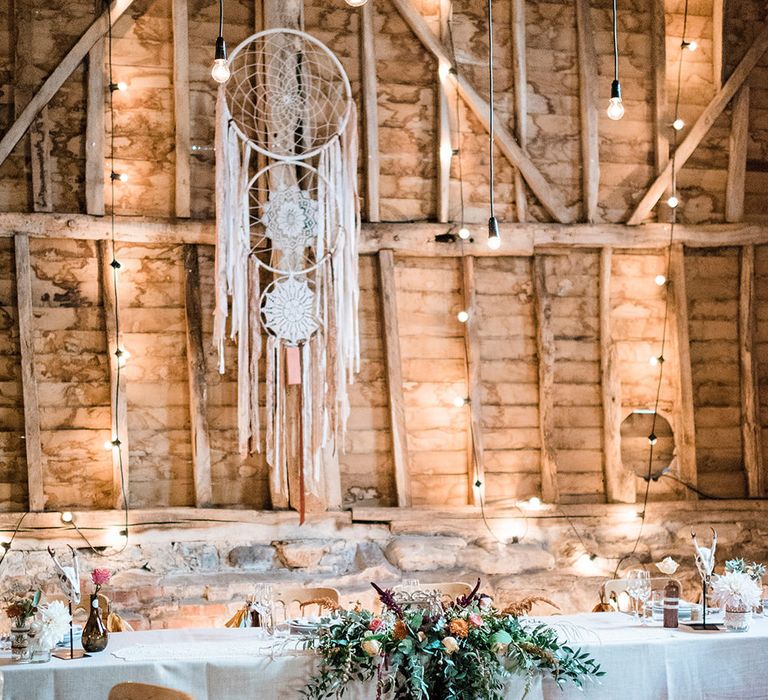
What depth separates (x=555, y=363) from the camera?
686cm

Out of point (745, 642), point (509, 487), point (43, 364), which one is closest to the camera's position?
point (745, 642)

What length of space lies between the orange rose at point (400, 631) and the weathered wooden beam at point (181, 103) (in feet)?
11.6

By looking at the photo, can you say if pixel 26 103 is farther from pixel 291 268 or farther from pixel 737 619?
pixel 737 619

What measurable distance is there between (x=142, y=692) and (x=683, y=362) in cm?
471

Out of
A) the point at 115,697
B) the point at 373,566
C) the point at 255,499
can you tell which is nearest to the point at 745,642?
the point at 115,697

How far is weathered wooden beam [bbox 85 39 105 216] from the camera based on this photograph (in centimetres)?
625

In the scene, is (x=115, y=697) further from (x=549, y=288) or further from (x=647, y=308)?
(x=647, y=308)

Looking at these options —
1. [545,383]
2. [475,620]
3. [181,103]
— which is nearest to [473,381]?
[545,383]

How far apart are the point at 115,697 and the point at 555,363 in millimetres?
4268

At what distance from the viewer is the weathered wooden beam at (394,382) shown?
6.57 meters

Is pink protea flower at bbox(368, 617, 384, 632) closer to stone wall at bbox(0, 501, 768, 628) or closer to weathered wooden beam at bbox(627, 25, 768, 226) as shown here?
stone wall at bbox(0, 501, 768, 628)

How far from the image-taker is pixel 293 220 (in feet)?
19.8

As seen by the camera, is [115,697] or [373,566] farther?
[373,566]

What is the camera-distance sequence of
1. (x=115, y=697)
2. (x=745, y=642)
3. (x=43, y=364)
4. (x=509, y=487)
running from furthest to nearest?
(x=509, y=487) → (x=43, y=364) → (x=745, y=642) → (x=115, y=697)
